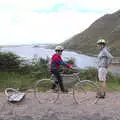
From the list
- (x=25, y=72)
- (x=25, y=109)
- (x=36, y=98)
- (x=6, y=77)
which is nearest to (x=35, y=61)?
(x=25, y=72)

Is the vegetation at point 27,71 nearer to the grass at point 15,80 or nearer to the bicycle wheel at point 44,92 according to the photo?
the grass at point 15,80

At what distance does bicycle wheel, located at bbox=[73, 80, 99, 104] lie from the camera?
10.6m

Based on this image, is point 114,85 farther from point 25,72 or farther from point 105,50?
point 105,50

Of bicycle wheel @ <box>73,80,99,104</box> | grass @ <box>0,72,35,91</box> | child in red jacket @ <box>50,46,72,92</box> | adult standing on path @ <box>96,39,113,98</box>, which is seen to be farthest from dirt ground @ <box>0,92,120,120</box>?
grass @ <box>0,72,35,91</box>

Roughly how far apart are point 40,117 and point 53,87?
220 centimetres

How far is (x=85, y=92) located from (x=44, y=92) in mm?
2094

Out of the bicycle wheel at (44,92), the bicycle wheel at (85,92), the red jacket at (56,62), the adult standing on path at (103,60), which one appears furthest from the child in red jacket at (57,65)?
the adult standing on path at (103,60)

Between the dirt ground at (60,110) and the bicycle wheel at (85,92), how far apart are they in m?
0.14

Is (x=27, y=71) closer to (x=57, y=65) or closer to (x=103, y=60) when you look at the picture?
(x=57, y=65)

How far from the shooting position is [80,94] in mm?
10617

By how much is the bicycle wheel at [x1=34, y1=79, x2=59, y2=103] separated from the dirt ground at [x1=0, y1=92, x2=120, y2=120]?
0.64 feet

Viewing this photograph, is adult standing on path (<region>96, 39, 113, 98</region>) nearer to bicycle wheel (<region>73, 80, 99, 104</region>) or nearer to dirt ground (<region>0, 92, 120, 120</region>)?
bicycle wheel (<region>73, 80, 99, 104</region>)

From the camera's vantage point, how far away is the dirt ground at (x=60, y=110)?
8.86 m

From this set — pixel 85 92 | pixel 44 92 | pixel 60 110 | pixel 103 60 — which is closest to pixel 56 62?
pixel 85 92
